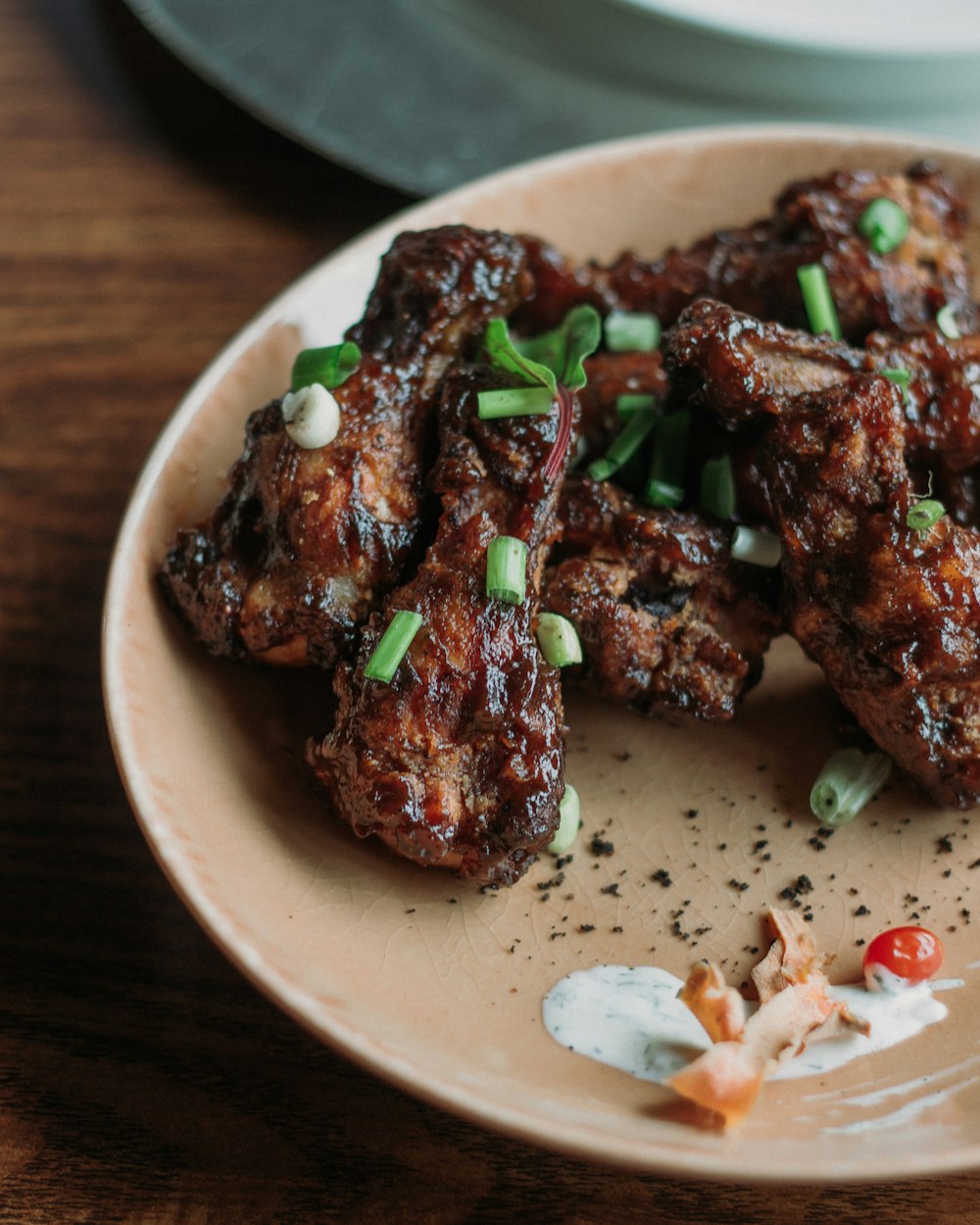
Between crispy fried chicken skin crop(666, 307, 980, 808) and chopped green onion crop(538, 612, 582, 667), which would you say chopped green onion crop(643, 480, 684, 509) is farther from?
chopped green onion crop(538, 612, 582, 667)

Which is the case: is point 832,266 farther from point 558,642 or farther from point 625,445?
point 558,642

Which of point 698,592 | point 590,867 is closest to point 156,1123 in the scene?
point 590,867

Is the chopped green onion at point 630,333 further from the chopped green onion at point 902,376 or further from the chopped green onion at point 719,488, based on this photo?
the chopped green onion at point 902,376

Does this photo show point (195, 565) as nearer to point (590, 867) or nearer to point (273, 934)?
point (273, 934)

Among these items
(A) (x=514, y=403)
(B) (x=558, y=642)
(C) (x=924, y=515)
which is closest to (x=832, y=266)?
(C) (x=924, y=515)

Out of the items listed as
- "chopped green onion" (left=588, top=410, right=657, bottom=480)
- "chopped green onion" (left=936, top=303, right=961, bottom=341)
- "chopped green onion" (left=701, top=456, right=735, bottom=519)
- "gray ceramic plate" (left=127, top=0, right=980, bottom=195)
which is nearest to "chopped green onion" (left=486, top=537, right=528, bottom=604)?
"chopped green onion" (left=588, top=410, right=657, bottom=480)

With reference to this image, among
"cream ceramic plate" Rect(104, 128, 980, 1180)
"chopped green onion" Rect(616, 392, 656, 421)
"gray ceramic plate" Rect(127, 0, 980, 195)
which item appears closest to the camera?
"cream ceramic plate" Rect(104, 128, 980, 1180)
